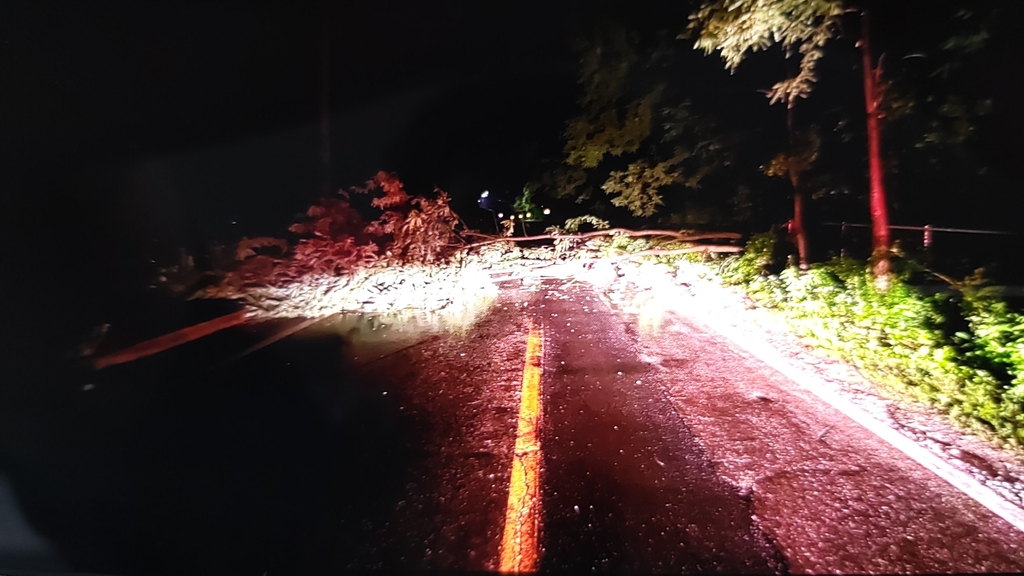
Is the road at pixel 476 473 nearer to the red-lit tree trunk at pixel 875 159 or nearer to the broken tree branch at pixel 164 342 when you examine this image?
the broken tree branch at pixel 164 342

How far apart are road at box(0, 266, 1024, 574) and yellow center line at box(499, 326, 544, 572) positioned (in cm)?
1

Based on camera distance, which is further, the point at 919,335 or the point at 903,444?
the point at 919,335

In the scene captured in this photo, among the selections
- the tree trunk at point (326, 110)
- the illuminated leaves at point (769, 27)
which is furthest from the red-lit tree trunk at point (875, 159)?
the tree trunk at point (326, 110)

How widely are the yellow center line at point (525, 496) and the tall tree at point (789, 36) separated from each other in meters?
3.46

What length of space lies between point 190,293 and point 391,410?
1.98 m

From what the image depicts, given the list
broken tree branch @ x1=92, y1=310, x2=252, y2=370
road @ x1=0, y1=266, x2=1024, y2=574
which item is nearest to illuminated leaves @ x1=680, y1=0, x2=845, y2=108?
road @ x1=0, y1=266, x2=1024, y2=574

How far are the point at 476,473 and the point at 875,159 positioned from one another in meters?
5.15

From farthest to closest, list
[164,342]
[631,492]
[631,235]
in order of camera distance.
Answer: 1. [631,235]
2. [164,342]
3. [631,492]

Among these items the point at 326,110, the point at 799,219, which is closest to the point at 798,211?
the point at 799,219

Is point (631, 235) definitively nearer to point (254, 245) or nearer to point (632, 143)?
point (632, 143)

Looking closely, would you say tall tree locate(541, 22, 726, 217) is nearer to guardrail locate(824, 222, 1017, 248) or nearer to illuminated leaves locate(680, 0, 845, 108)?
illuminated leaves locate(680, 0, 845, 108)

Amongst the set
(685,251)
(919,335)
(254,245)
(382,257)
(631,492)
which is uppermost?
(254,245)

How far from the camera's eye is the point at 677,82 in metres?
5.46

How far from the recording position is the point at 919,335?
3912 millimetres
